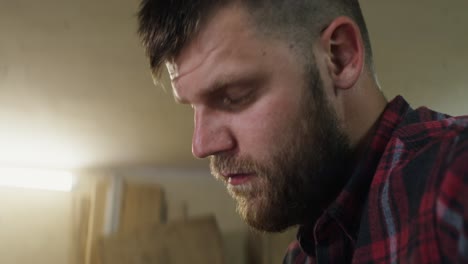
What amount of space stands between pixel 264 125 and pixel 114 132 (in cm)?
149

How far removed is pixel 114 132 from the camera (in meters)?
1.96

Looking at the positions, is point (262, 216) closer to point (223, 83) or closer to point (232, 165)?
point (232, 165)

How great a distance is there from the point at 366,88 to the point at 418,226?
0.32 metres

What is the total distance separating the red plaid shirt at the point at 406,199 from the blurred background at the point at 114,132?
675mm

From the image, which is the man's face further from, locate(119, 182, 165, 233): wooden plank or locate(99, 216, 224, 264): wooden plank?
locate(119, 182, 165, 233): wooden plank

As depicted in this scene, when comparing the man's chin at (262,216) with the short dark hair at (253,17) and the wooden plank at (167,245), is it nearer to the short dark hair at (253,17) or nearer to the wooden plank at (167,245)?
the short dark hair at (253,17)

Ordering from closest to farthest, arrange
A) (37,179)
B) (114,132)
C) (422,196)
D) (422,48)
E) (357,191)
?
(422,196), (357,191), (422,48), (114,132), (37,179)

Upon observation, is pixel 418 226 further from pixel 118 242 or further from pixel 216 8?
pixel 118 242

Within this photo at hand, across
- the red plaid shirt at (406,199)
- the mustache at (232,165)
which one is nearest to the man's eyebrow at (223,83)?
the mustache at (232,165)

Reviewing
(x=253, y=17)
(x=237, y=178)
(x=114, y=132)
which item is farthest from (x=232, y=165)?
(x=114, y=132)

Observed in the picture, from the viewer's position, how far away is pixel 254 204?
62 centimetres

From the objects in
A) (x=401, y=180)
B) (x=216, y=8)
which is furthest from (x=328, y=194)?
(x=216, y=8)

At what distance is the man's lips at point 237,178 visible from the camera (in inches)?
24.4

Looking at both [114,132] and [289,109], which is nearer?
→ [289,109]
